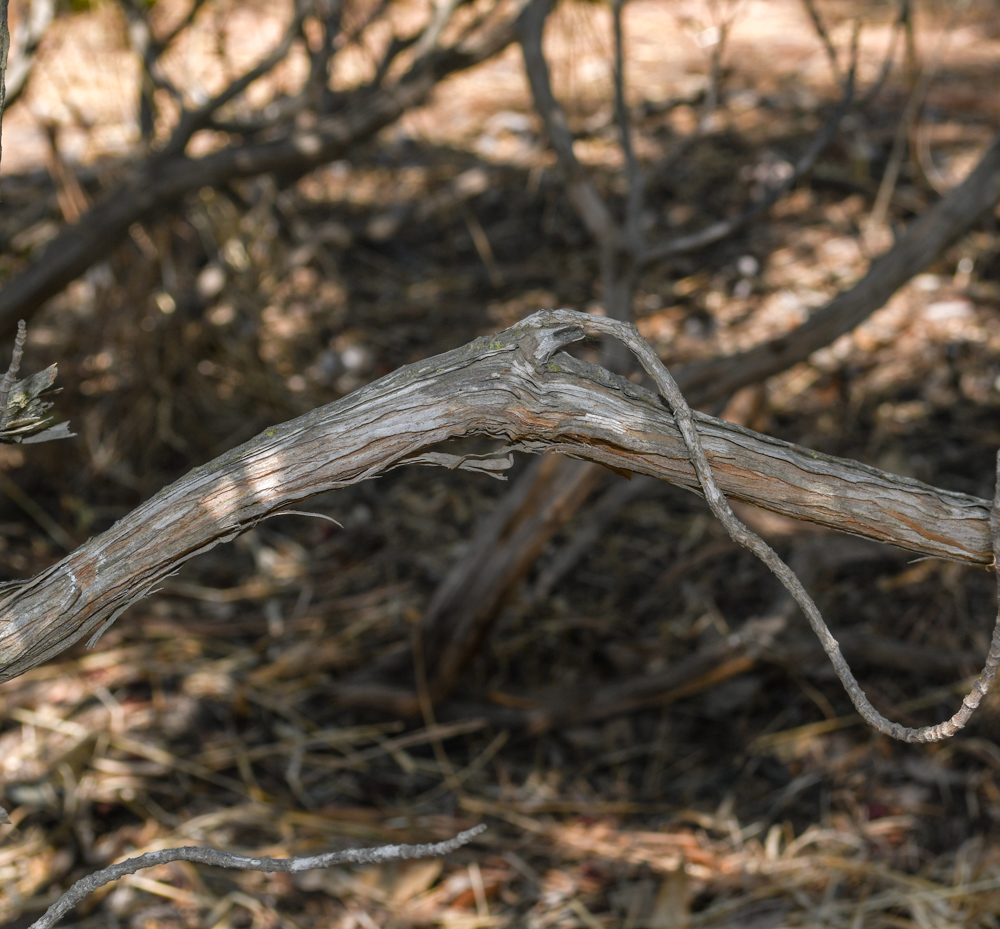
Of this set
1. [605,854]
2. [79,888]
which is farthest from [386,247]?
[79,888]

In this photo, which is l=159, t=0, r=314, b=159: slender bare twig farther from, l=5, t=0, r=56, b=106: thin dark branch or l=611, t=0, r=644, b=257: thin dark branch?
l=611, t=0, r=644, b=257: thin dark branch

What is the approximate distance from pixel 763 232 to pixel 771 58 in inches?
66.9

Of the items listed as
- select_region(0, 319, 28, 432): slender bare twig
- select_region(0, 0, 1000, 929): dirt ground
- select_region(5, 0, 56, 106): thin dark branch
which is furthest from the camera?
select_region(5, 0, 56, 106): thin dark branch

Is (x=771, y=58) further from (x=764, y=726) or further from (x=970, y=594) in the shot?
(x=764, y=726)

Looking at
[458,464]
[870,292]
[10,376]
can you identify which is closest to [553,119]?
[870,292]

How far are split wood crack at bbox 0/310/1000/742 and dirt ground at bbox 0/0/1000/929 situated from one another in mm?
1310

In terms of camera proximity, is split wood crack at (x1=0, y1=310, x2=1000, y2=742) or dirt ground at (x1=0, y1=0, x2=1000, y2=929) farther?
dirt ground at (x1=0, y1=0, x2=1000, y2=929)

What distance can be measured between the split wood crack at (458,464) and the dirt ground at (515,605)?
1.31 meters

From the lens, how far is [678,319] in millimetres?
3865

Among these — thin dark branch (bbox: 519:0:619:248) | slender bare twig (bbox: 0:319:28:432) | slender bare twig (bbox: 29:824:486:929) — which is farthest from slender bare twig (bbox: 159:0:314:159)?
slender bare twig (bbox: 29:824:486:929)

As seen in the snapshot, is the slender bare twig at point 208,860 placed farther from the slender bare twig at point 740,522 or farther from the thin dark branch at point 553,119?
the thin dark branch at point 553,119

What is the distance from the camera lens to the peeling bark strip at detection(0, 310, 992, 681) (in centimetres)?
104

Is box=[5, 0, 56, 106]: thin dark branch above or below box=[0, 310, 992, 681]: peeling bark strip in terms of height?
above

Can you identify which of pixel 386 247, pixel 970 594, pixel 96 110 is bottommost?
pixel 970 594
